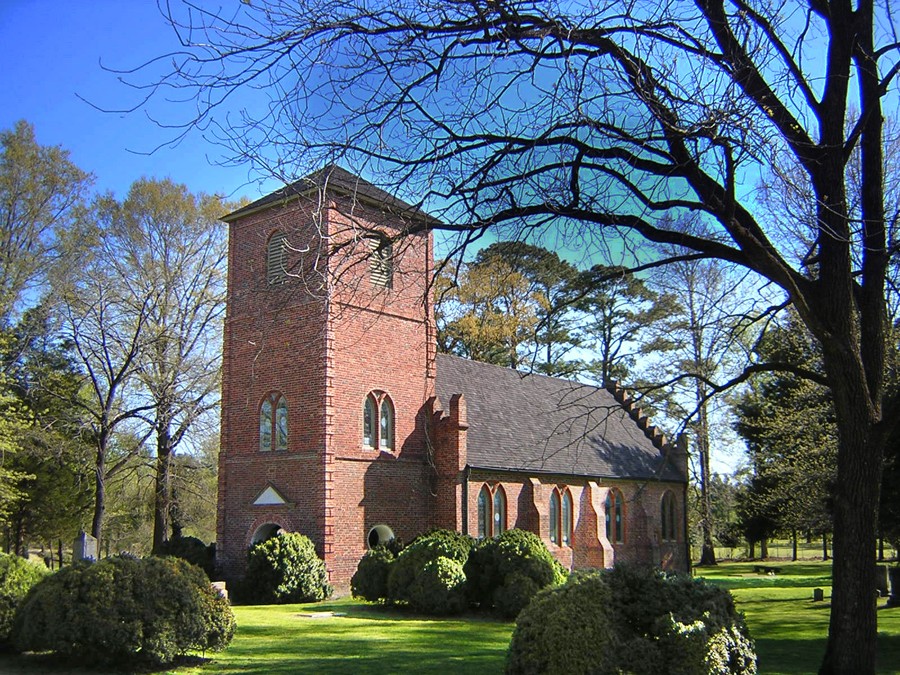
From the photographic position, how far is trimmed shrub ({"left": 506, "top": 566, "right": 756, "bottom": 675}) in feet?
30.1

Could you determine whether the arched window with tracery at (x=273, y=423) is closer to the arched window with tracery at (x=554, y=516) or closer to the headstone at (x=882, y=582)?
the arched window with tracery at (x=554, y=516)

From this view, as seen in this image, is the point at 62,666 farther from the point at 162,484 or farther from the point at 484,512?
the point at 162,484

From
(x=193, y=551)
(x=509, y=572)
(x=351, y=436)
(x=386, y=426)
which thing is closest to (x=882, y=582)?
(x=509, y=572)

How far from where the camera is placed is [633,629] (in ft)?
31.7

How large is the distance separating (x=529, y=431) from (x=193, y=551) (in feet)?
44.7

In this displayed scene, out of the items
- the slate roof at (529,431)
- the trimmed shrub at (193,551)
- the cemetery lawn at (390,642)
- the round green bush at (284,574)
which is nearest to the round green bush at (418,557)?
the cemetery lawn at (390,642)

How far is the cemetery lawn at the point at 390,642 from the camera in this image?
12297mm

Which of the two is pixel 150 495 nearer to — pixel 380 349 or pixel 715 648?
pixel 380 349

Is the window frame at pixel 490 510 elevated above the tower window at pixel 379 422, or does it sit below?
below

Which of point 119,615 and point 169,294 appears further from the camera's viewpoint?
point 169,294

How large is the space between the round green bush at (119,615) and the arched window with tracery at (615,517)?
81.6ft

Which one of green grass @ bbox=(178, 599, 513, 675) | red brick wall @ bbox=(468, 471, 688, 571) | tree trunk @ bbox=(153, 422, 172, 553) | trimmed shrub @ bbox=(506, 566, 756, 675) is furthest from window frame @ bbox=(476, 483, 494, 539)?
trimmed shrub @ bbox=(506, 566, 756, 675)

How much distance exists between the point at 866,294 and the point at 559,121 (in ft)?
17.0

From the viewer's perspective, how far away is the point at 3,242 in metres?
31.1
